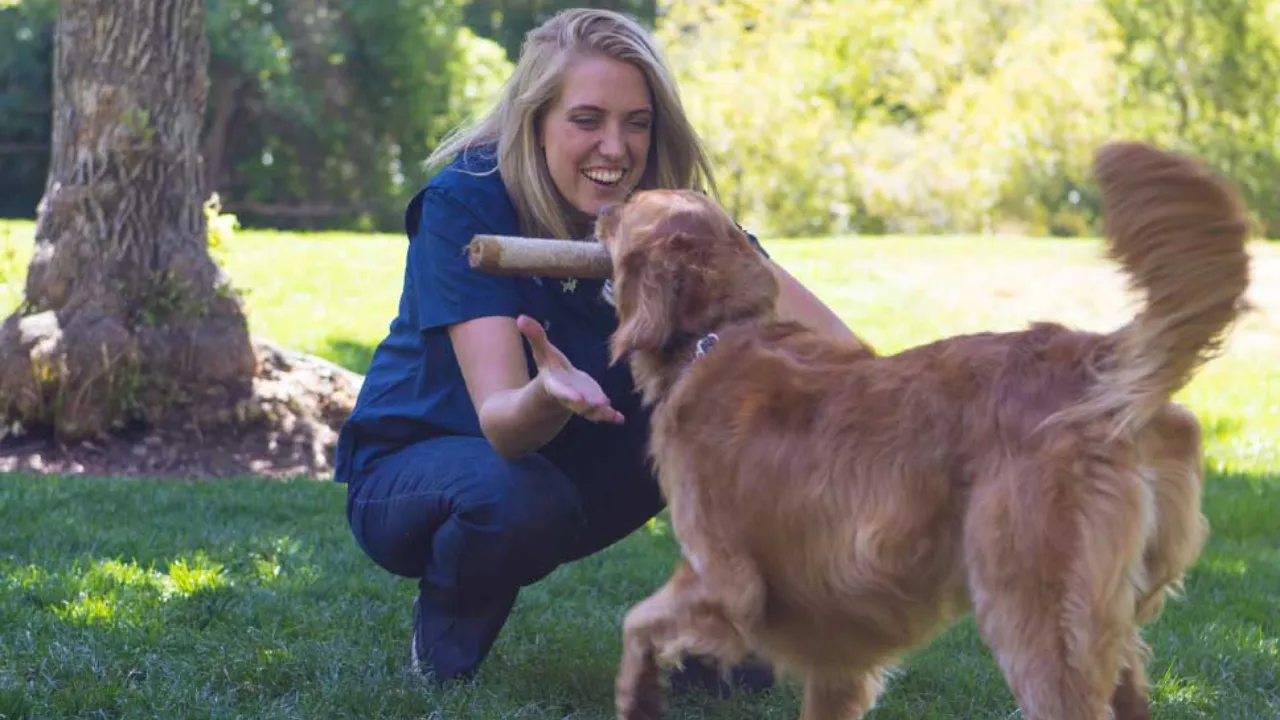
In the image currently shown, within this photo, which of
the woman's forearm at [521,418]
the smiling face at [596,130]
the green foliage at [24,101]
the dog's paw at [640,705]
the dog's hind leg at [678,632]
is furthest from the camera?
the green foliage at [24,101]

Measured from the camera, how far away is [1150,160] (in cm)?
294

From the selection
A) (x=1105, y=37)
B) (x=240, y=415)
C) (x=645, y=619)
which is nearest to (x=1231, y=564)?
(x=645, y=619)

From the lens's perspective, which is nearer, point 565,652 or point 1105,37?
point 565,652

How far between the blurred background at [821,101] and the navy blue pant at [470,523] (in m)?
14.5

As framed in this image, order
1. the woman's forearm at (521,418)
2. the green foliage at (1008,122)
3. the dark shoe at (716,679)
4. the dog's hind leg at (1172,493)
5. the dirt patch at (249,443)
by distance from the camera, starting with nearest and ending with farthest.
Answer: the dog's hind leg at (1172,493)
the woman's forearm at (521,418)
the dark shoe at (716,679)
the dirt patch at (249,443)
the green foliage at (1008,122)

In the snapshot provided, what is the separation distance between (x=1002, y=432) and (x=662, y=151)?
1.68m

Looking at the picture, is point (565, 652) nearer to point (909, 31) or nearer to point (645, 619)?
point (645, 619)

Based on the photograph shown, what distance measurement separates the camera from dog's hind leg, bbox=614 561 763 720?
3.39 meters

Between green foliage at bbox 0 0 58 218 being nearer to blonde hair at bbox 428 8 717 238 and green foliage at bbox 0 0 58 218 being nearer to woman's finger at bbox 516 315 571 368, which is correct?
blonde hair at bbox 428 8 717 238

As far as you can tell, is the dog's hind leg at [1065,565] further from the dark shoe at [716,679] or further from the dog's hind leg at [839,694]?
the dark shoe at [716,679]

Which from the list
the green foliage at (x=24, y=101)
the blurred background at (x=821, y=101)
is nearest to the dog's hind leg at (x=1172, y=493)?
the blurred background at (x=821, y=101)

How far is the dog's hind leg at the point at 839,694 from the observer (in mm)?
3721

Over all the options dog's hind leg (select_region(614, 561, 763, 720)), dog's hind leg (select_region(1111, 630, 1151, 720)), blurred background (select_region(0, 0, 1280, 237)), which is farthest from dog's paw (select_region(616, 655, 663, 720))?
blurred background (select_region(0, 0, 1280, 237))

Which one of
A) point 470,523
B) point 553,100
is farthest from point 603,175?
point 470,523
